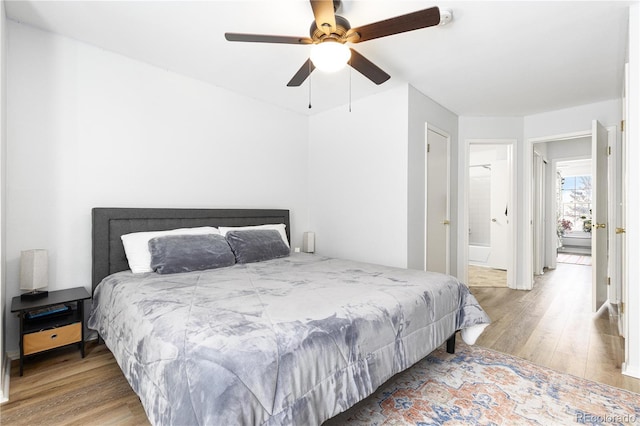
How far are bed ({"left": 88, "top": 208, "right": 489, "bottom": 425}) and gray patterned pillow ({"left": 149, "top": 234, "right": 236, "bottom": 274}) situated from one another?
0.09 meters

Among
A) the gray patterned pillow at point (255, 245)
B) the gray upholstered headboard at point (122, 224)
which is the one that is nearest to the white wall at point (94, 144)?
the gray upholstered headboard at point (122, 224)

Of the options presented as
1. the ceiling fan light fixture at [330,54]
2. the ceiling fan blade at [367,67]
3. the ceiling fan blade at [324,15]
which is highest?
the ceiling fan blade at [324,15]

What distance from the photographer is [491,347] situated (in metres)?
2.66

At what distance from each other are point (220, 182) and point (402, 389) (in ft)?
8.82

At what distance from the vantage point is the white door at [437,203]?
3.85m

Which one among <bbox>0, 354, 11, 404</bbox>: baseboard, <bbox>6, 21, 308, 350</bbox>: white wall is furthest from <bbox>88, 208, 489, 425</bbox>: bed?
<bbox>0, 354, 11, 404</bbox>: baseboard

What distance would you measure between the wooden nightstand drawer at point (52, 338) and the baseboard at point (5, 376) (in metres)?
0.14

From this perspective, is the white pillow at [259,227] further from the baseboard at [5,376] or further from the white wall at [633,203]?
the white wall at [633,203]

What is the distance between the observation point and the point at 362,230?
153 inches

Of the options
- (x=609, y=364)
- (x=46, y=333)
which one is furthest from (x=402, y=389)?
(x=46, y=333)

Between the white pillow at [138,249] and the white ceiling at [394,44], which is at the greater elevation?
the white ceiling at [394,44]

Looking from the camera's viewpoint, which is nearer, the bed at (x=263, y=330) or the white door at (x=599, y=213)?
the bed at (x=263, y=330)

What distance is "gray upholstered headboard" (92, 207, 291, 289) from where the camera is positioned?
262 cm

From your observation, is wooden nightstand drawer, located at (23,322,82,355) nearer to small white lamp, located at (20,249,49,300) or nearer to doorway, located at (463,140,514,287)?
small white lamp, located at (20,249,49,300)
